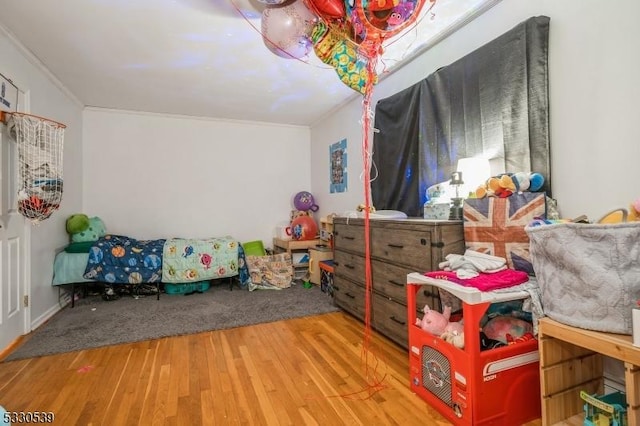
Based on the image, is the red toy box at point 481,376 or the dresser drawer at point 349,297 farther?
the dresser drawer at point 349,297

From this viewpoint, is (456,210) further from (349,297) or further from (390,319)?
(349,297)

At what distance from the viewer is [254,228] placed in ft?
15.5

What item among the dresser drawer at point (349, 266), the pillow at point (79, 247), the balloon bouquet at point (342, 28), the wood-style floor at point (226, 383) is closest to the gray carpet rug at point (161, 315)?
the wood-style floor at point (226, 383)

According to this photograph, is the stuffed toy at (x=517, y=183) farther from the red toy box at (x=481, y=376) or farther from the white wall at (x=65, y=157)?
the white wall at (x=65, y=157)

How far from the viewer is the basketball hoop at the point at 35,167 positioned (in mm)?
2174

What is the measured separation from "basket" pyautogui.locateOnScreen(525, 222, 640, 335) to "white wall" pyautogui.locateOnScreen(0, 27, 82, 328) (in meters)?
3.40

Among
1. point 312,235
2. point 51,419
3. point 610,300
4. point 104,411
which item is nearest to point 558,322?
point 610,300

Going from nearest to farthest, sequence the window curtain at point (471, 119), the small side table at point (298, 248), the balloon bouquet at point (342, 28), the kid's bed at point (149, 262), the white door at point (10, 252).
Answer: the balloon bouquet at point (342, 28)
the window curtain at point (471, 119)
the white door at point (10, 252)
the kid's bed at point (149, 262)
the small side table at point (298, 248)

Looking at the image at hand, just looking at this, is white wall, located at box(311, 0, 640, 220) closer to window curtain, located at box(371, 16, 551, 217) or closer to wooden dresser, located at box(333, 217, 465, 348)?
window curtain, located at box(371, 16, 551, 217)

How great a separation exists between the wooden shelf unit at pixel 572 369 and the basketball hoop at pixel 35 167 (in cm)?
299

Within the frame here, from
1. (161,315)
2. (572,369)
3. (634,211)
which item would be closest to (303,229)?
(161,315)

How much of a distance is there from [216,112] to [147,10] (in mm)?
2183

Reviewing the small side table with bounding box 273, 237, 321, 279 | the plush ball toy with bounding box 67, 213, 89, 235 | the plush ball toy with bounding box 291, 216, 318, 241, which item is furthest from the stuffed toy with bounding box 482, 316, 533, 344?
the plush ball toy with bounding box 67, 213, 89, 235

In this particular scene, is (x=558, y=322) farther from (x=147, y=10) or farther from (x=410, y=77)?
(x=147, y=10)
